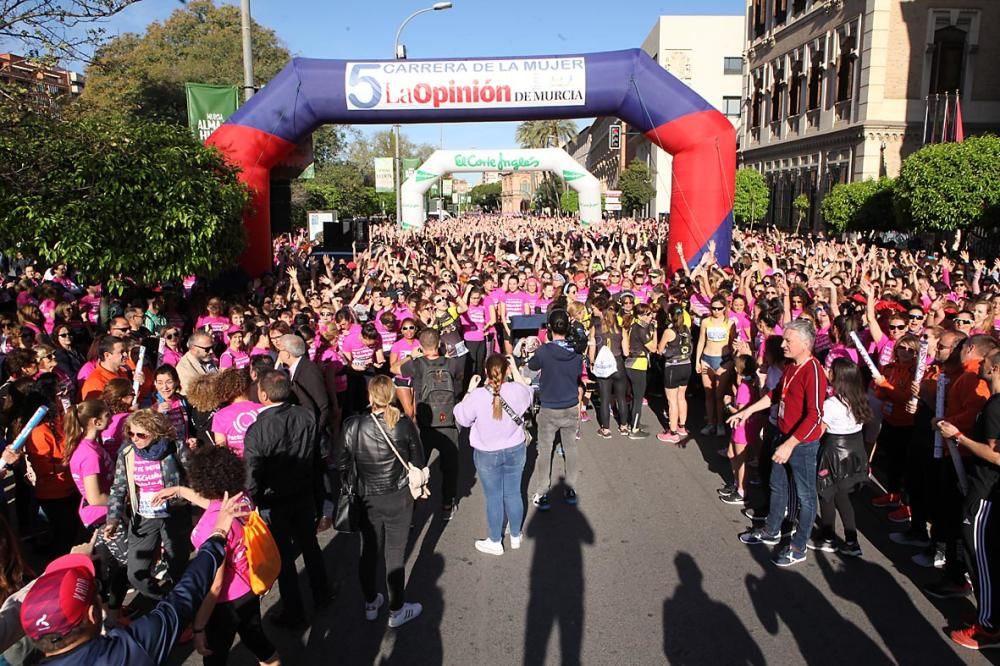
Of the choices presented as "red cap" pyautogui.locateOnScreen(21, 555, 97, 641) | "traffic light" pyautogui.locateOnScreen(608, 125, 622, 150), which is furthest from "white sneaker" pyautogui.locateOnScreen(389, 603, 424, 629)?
"traffic light" pyautogui.locateOnScreen(608, 125, 622, 150)

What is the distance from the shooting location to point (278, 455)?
13.8ft

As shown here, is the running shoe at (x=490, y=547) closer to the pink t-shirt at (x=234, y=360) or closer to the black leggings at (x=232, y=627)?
the black leggings at (x=232, y=627)

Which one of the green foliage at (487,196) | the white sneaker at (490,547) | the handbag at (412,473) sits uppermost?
the green foliage at (487,196)

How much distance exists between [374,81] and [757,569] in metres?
10.5

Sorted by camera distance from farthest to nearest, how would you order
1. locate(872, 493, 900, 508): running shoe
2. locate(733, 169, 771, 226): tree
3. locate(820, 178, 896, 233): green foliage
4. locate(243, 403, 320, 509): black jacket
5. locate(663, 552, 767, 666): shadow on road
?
locate(733, 169, 771, 226): tree, locate(820, 178, 896, 233): green foliage, locate(872, 493, 900, 508): running shoe, locate(243, 403, 320, 509): black jacket, locate(663, 552, 767, 666): shadow on road

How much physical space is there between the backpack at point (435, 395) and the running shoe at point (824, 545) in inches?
116

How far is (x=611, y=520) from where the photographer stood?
5.90 meters

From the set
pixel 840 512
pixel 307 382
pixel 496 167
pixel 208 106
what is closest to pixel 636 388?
pixel 840 512

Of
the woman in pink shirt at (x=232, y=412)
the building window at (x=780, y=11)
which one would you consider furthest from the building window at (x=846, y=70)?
the woman in pink shirt at (x=232, y=412)

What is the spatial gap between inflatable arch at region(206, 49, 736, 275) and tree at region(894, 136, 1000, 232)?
6.28 m

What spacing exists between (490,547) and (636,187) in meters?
38.2

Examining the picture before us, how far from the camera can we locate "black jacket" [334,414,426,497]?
4.31 m

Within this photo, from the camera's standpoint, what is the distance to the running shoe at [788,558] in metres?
5.08

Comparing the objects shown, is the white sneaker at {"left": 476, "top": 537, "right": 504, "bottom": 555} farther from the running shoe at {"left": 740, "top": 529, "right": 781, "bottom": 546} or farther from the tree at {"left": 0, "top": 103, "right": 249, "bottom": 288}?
the tree at {"left": 0, "top": 103, "right": 249, "bottom": 288}
